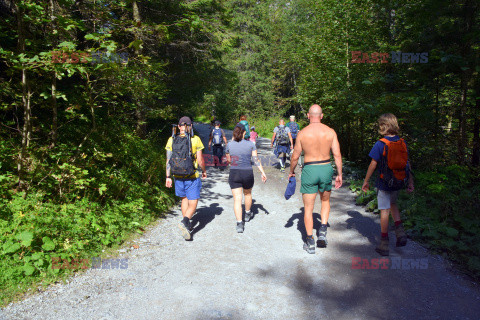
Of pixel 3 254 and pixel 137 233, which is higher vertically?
pixel 3 254

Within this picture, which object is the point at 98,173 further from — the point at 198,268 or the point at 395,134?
the point at 395,134

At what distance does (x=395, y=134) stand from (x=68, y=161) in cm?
590

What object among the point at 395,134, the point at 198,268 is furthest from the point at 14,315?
the point at 395,134

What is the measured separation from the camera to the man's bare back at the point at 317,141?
14.5ft

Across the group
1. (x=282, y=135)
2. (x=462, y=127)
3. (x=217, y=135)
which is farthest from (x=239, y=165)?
(x=462, y=127)

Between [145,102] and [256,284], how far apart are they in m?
6.99

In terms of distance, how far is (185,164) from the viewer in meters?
5.00

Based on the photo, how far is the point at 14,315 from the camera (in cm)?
309

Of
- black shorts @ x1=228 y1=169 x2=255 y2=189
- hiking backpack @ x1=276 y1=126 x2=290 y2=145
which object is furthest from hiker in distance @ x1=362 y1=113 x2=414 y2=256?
hiking backpack @ x1=276 y1=126 x2=290 y2=145

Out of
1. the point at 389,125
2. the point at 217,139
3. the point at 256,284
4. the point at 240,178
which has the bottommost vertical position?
the point at 256,284

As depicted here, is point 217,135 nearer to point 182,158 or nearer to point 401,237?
point 182,158

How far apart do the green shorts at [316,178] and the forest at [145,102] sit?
Answer: 2169 mm

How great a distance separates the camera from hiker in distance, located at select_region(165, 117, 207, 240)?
5.03m

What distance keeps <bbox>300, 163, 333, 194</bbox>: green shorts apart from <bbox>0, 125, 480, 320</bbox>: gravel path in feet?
3.66
